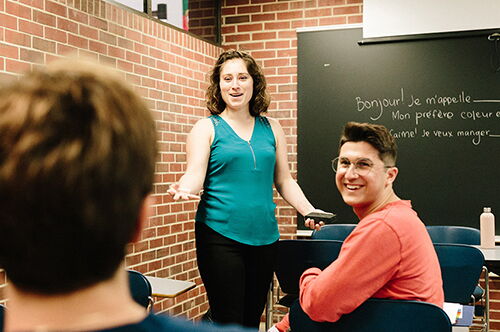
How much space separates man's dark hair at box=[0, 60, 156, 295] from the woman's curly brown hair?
6.55 ft

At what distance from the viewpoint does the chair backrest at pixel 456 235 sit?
3.21m

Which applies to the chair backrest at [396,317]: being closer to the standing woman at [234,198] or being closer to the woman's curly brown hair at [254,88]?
the standing woman at [234,198]

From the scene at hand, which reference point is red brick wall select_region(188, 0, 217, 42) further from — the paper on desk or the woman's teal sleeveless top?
the paper on desk

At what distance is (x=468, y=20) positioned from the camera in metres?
3.84

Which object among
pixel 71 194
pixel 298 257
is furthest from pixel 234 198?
pixel 71 194

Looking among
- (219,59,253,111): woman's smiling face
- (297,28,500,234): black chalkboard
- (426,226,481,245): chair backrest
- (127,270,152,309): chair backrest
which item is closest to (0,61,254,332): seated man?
(127,270,152,309): chair backrest

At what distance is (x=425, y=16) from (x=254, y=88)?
79.8 inches

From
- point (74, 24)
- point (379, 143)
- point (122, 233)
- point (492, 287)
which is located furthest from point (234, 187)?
point (492, 287)

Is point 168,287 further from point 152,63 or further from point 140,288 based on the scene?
point 152,63

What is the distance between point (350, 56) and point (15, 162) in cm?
387

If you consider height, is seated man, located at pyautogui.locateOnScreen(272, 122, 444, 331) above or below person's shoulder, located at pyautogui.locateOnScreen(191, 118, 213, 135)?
below

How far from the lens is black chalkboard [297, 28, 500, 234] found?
12.6ft

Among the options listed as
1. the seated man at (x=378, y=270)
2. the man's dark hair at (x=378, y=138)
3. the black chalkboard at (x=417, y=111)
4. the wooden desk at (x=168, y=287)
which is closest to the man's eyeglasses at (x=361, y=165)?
the man's dark hair at (x=378, y=138)

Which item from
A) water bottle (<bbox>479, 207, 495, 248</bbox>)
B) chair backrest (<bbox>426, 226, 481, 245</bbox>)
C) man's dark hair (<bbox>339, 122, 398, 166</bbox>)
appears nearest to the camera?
man's dark hair (<bbox>339, 122, 398, 166</bbox>)
